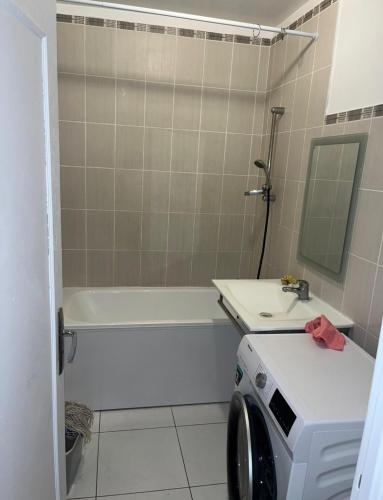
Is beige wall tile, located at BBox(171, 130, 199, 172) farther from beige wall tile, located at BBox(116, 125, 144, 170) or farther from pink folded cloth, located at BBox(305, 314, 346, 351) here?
pink folded cloth, located at BBox(305, 314, 346, 351)

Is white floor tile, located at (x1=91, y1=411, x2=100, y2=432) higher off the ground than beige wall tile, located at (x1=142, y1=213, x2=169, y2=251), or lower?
lower

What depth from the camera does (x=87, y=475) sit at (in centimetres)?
187

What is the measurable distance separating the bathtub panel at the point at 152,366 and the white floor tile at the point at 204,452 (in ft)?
0.81

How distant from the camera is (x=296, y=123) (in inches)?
93.7

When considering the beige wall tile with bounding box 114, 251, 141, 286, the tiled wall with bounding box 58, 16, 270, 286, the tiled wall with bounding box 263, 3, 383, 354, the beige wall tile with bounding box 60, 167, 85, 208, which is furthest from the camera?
the beige wall tile with bounding box 114, 251, 141, 286

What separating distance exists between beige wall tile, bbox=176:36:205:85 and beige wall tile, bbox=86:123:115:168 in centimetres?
62

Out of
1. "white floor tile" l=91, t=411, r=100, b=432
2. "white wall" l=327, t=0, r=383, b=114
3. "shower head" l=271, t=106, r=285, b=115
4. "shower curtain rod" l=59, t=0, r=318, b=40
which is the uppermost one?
"shower curtain rod" l=59, t=0, r=318, b=40

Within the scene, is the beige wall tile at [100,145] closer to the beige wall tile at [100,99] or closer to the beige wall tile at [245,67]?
the beige wall tile at [100,99]

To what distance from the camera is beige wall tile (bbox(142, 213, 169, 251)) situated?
2.90 meters

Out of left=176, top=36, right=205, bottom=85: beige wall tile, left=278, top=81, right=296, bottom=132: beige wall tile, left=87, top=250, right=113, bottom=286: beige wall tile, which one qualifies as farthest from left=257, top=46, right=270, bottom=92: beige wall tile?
left=87, top=250, right=113, bottom=286: beige wall tile

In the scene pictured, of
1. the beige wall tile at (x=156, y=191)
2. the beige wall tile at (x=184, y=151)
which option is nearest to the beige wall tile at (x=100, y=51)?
the beige wall tile at (x=184, y=151)

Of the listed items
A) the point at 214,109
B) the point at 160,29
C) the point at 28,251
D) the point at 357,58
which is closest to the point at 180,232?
the point at 214,109

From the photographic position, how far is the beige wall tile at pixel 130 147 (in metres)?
2.72

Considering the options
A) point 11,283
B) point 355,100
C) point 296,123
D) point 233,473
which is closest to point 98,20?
point 296,123
